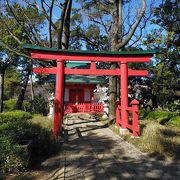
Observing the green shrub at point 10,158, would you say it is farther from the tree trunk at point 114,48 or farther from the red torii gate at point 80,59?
the tree trunk at point 114,48

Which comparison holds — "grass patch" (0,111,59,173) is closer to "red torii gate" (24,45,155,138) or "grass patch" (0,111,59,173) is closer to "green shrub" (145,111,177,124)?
"red torii gate" (24,45,155,138)

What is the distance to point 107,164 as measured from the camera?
619 centimetres

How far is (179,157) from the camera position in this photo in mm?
6629

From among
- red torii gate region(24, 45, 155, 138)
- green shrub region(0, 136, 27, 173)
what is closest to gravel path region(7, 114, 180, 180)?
green shrub region(0, 136, 27, 173)

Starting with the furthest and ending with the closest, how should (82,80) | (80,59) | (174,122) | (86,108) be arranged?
(82,80)
(86,108)
(174,122)
(80,59)

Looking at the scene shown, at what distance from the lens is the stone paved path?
17.6 feet

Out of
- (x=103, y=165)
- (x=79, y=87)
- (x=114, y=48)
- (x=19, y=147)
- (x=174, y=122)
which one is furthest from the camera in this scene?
(x=79, y=87)

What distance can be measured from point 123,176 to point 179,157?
83.7 inches

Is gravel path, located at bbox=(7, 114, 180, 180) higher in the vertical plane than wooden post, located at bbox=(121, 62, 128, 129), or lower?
lower

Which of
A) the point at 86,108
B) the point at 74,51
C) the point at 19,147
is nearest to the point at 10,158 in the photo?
the point at 19,147

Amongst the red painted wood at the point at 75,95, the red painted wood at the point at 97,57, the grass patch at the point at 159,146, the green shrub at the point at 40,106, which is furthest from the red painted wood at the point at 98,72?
the red painted wood at the point at 75,95

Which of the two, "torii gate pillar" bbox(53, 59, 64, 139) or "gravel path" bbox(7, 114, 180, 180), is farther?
"torii gate pillar" bbox(53, 59, 64, 139)

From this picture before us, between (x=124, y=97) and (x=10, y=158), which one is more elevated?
(x=124, y=97)

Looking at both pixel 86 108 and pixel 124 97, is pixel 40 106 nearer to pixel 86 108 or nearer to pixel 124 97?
pixel 86 108
